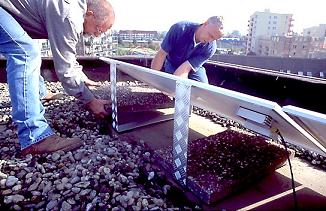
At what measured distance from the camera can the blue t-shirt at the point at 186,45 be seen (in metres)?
3.46

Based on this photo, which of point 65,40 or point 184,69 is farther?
point 184,69

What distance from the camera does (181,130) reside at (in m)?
1.71

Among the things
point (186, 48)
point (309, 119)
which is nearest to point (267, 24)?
point (186, 48)

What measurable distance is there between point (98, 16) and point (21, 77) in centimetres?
83

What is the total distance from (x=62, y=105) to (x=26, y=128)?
5.20 ft

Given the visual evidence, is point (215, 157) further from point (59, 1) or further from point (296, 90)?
point (296, 90)

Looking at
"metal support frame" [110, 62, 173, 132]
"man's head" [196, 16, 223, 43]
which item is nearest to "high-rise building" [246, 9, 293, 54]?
"man's head" [196, 16, 223, 43]

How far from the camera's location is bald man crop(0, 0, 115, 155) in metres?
2.04

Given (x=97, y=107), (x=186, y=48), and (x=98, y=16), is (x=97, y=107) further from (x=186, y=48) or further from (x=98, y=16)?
(x=186, y=48)

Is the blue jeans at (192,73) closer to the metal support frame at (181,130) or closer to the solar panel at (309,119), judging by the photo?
the metal support frame at (181,130)

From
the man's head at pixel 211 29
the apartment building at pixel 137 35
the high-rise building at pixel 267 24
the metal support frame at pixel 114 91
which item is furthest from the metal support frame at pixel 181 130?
the high-rise building at pixel 267 24

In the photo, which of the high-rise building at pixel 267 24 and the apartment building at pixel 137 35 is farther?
the high-rise building at pixel 267 24

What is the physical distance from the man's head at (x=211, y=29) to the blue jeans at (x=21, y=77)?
188 centimetres

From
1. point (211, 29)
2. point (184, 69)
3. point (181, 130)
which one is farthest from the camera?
point (184, 69)
